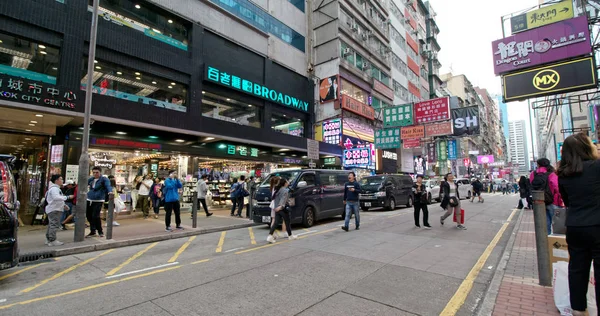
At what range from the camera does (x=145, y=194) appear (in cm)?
1273

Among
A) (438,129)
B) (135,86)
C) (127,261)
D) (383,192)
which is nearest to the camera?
(127,261)

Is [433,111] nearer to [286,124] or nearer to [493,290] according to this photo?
[286,124]

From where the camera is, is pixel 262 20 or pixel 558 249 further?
pixel 262 20

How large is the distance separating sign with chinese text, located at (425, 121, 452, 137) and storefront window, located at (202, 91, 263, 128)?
12920 mm

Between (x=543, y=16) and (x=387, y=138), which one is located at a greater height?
(x=543, y=16)

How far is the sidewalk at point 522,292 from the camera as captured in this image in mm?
3538

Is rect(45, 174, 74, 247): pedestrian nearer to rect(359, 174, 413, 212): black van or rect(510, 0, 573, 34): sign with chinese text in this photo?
rect(359, 174, 413, 212): black van

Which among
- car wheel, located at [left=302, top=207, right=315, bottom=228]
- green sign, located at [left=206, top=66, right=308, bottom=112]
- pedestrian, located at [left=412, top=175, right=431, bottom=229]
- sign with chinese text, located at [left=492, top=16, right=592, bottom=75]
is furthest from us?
green sign, located at [left=206, top=66, right=308, bottom=112]

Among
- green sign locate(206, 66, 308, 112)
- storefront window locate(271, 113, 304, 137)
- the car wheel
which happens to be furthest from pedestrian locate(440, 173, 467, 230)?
storefront window locate(271, 113, 304, 137)

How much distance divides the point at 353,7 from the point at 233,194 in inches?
977

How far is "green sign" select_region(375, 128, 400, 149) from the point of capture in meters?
23.7

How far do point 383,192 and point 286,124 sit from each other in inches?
393

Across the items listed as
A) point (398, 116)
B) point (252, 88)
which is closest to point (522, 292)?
point (252, 88)

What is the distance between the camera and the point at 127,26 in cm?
1371
